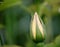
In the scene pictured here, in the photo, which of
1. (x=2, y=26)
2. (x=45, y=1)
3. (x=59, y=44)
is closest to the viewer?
(x=59, y=44)

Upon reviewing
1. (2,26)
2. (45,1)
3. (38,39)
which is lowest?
(38,39)

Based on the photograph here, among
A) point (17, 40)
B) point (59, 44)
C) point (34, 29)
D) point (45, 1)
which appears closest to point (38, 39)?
point (34, 29)

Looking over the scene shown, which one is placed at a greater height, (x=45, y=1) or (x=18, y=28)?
(x=45, y=1)

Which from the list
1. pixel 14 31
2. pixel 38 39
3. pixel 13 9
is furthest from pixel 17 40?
pixel 38 39

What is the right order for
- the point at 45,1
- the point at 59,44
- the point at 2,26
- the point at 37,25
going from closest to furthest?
1. the point at 37,25
2. the point at 59,44
3. the point at 2,26
4. the point at 45,1

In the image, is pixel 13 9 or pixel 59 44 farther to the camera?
pixel 13 9

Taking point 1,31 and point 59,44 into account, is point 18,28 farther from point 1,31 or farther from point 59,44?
point 59,44
